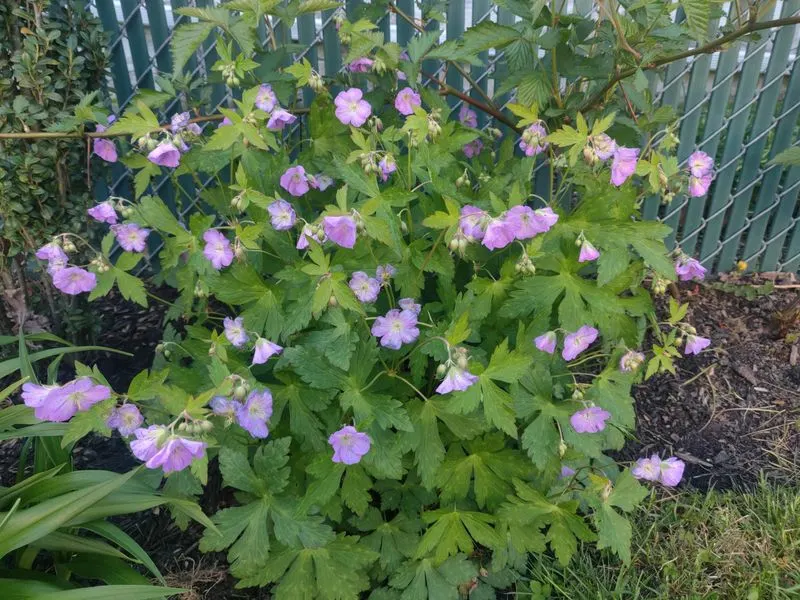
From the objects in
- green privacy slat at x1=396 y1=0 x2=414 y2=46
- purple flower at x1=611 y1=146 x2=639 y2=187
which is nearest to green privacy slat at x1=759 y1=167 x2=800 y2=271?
purple flower at x1=611 y1=146 x2=639 y2=187

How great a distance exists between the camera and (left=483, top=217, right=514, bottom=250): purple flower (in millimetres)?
1371

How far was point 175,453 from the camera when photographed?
1.20m

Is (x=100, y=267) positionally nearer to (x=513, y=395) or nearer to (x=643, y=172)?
(x=513, y=395)

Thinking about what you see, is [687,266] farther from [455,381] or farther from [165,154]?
[165,154]

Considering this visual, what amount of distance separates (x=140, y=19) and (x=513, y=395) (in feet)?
6.28

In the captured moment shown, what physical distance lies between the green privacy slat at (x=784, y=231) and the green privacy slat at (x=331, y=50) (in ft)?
6.01

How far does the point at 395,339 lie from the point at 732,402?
4.89ft

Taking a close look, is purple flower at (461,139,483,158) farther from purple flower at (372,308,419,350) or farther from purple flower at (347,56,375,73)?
purple flower at (372,308,419,350)

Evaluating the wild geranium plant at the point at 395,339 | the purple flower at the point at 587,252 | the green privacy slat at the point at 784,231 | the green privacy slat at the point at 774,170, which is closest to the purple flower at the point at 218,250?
the wild geranium plant at the point at 395,339

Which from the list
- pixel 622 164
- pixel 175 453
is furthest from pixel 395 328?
pixel 622 164

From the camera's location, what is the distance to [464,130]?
6.43 feet

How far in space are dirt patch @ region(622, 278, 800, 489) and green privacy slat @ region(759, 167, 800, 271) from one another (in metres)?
0.22

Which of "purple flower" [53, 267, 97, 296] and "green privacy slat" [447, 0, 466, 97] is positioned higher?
"green privacy slat" [447, 0, 466, 97]

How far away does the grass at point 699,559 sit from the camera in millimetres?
1786
